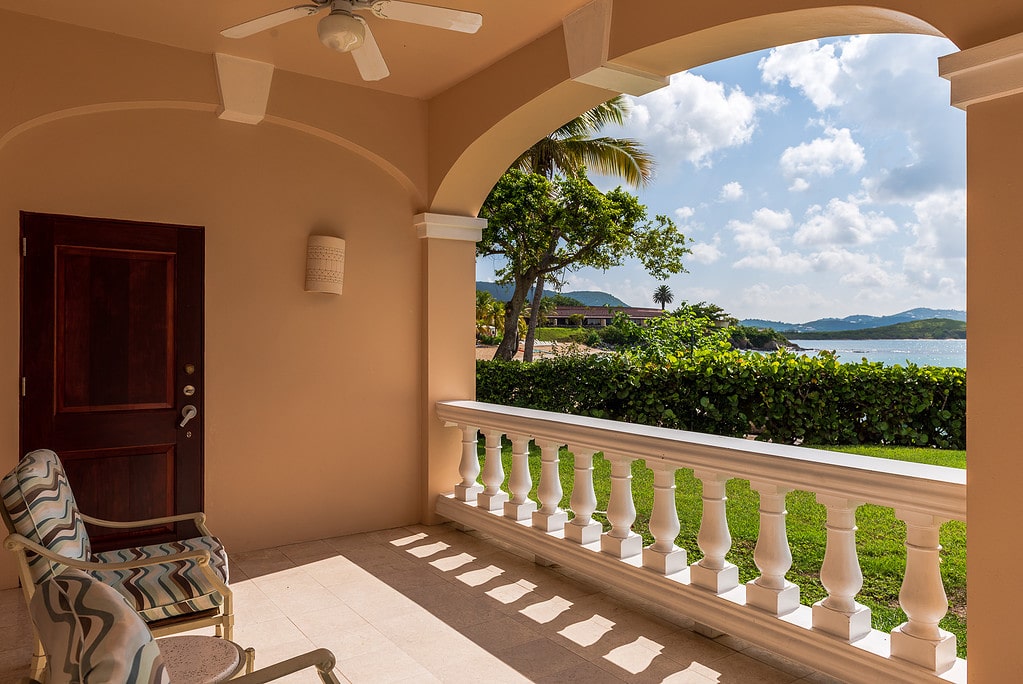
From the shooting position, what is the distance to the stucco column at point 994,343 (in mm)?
1972

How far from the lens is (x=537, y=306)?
36.2 feet

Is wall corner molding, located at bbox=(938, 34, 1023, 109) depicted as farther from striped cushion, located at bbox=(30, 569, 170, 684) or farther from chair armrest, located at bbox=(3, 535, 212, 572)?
chair armrest, located at bbox=(3, 535, 212, 572)

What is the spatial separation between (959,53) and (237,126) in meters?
3.63

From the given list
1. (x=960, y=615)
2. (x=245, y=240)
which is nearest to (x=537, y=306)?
(x=245, y=240)

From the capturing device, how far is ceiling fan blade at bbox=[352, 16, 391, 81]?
2.70m

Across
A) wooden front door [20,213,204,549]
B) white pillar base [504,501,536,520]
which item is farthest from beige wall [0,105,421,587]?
white pillar base [504,501,536,520]

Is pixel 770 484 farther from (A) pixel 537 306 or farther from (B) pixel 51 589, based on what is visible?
(A) pixel 537 306

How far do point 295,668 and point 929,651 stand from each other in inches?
75.4

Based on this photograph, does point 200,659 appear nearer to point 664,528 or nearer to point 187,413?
point 664,528

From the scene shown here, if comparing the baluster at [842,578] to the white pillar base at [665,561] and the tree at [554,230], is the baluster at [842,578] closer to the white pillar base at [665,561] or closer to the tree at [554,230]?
the white pillar base at [665,561]

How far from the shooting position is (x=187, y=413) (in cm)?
397

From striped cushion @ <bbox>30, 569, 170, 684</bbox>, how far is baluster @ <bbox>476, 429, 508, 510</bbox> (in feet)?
10.4

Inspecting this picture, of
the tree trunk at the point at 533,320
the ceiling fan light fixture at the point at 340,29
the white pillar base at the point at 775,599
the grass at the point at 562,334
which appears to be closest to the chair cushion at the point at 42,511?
the ceiling fan light fixture at the point at 340,29

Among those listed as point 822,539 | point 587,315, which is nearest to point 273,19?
point 822,539
